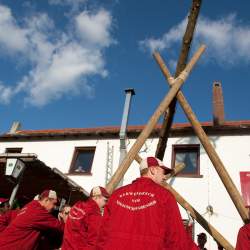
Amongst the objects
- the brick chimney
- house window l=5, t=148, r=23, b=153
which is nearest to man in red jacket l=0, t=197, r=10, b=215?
the brick chimney

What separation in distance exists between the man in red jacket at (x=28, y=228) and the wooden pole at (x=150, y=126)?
1.02 m

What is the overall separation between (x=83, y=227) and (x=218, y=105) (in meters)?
12.2

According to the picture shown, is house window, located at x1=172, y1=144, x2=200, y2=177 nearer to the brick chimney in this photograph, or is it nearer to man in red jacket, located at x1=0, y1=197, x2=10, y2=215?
the brick chimney

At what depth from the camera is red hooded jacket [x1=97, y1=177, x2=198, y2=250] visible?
265 centimetres

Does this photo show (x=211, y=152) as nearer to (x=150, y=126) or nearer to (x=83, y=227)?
(x=150, y=126)

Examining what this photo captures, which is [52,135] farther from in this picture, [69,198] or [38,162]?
[38,162]

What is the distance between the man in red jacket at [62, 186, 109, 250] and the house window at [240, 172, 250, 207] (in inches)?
342

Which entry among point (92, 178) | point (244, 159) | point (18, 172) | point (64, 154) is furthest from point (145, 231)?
point (64, 154)

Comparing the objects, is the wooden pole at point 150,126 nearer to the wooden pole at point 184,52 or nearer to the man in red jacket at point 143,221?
the wooden pole at point 184,52

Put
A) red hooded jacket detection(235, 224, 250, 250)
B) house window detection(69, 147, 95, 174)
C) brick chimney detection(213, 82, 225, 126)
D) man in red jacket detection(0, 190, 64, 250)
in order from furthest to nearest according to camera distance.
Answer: house window detection(69, 147, 95, 174) < brick chimney detection(213, 82, 225, 126) < man in red jacket detection(0, 190, 64, 250) < red hooded jacket detection(235, 224, 250, 250)

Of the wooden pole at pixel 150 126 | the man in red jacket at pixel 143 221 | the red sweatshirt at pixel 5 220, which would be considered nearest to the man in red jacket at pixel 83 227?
the man in red jacket at pixel 143 221

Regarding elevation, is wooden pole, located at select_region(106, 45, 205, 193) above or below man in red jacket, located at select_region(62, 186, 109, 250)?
above

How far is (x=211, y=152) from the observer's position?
590cm

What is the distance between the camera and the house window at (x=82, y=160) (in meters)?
14.8
